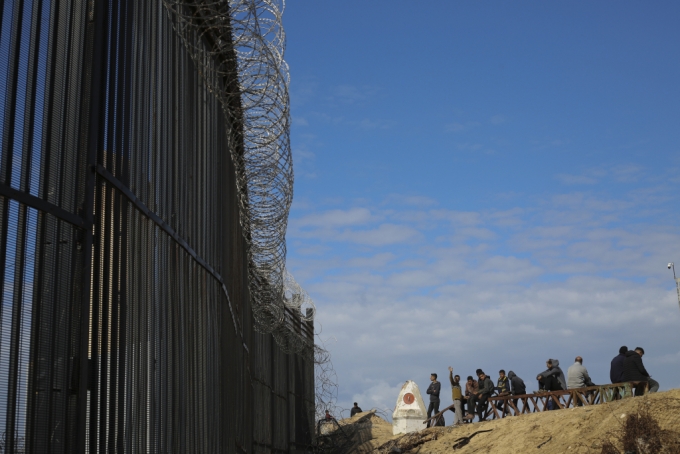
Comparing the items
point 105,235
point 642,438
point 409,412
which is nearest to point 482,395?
point 409,412

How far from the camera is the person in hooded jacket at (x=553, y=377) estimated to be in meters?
17.6

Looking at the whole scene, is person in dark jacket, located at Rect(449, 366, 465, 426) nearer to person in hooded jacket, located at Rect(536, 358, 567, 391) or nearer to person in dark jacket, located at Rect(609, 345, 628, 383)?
person in hooded jacket, located at Rect(536, 358, 567, 391)

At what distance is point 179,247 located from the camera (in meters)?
7.95

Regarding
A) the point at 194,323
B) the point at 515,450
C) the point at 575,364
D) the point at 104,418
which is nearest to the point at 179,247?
the point at 194,323

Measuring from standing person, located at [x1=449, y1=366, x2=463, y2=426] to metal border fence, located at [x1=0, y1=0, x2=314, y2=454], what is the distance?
10.5m

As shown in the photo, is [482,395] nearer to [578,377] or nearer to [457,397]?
[457,397]

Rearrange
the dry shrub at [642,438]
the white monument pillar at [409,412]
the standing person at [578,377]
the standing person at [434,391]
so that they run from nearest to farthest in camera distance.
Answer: the dry shrub at [642,438] < the standing person at [578,377] < the standing person at [434,391] < the white monument pillar at [409,412]

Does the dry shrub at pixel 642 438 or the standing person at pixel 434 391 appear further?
the standing person at pixel 434 391

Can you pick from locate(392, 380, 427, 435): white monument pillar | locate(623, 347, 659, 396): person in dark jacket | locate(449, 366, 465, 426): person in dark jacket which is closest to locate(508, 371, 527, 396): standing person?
locate(449, 366, 465, 426): person in dark jacket

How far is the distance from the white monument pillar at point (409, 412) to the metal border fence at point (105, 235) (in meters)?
13.1

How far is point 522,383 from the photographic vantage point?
1833 centimetres

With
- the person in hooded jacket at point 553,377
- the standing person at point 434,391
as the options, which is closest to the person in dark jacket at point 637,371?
the person in hooded jacket at point 553,377

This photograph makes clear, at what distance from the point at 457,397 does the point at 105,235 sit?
15.0 metres

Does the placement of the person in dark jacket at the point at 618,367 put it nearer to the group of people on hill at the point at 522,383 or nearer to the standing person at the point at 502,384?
the group of people on hill at the point at 522,383
